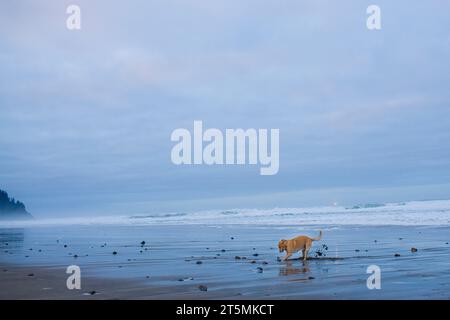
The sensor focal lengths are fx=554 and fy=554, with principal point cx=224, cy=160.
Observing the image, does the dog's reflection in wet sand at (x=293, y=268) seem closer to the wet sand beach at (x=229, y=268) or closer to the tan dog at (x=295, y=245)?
the wet sand beach at (x=229, y=268)

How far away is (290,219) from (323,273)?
32.2ft

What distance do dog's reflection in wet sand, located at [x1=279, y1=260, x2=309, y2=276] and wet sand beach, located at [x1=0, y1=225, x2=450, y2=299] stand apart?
1 centimetres

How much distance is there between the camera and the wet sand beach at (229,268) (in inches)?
216

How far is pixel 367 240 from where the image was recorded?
33.2ft

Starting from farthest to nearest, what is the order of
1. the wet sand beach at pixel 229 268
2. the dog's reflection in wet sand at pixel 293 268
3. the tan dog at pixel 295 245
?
the tan dog at pixel 295 245 < the dog's reflection in wet sand at pixel 293 268 < the wet sand beach at pixel 229 268

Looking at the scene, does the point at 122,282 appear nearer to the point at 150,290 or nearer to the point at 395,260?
the point at 150,290

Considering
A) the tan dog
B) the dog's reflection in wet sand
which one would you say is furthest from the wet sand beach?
the tan dog

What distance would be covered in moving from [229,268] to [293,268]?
81 centimetres

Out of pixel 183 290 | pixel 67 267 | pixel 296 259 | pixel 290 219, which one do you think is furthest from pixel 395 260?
pixel 290 219

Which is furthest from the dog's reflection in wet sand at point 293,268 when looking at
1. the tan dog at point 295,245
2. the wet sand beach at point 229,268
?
the tan dog at point 295,245

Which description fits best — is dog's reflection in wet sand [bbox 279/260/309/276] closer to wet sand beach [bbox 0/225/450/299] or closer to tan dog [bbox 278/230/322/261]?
wet sand beach [bbox 0/225/450/299]

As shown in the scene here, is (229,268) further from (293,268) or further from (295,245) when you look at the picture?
(295,245)

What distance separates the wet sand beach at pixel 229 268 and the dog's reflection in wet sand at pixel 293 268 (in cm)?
1

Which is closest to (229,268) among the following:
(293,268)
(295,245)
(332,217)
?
(293,268)
